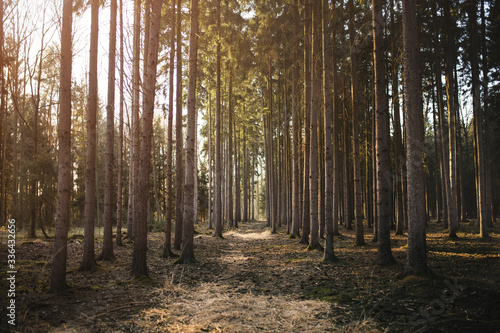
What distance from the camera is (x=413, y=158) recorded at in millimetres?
7012

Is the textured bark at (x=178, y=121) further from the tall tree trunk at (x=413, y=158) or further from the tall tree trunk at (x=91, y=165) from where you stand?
the tall tree trunk at (x=413, y=158)

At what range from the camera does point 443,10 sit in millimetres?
16078

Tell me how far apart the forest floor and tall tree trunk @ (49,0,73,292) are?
1.39 feet

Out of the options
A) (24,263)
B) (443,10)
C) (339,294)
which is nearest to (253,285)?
(339,294)

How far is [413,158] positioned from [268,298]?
180 inches

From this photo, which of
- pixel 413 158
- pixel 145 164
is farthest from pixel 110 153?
pixel 413 158

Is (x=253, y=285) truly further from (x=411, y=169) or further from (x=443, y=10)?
(x=443, y=10)

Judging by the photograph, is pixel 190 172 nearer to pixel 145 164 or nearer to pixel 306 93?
pixel 145 164

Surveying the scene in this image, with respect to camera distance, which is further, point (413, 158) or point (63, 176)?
point (413, 158)

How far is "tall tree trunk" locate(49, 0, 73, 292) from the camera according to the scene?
5891 millimetres

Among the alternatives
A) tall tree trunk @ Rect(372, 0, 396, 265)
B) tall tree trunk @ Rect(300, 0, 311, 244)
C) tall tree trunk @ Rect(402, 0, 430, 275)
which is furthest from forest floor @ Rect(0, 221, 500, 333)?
tall tree trunk @ Rect(300, 0, 311, 244)

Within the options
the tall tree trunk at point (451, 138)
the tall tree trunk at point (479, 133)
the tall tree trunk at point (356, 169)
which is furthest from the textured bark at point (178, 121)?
the tall tree trunk at point (479, 133)

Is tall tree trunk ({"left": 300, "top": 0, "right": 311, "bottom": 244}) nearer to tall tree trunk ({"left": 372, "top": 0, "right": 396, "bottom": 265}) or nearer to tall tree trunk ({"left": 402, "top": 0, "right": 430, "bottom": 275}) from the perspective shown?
tall tree trunk ({"left": 372, "top": 0, "right": 396, "bottom": 265})

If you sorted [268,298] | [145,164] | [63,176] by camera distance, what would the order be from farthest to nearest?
[145,164], [268,298], [63,176]
